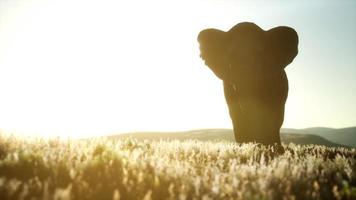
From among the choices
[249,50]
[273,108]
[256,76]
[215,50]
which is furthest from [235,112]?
[215,50]

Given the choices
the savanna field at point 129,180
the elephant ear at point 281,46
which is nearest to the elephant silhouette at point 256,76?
the elephant ear at point 281,46

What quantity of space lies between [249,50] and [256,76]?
4.72 ft

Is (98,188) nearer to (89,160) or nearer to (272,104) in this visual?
(89,160)

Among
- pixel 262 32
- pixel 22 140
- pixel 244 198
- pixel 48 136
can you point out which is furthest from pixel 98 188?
pixel 262 32

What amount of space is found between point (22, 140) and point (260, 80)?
46.6 ft

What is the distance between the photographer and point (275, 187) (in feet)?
20.0

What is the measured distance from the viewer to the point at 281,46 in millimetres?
21219

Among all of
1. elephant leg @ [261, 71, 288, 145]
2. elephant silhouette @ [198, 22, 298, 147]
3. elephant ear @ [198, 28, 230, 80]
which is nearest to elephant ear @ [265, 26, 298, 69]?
elephant silhouette @ [198, 22, 298, 147]

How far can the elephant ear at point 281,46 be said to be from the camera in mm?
21047

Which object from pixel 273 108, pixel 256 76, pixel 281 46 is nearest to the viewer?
pixel 273 108

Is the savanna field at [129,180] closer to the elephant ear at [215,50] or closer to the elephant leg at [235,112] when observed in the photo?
the elephant leg at [235,112]

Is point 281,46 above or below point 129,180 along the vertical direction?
above

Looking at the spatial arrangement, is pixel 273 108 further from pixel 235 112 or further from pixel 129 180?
pixel 129 180

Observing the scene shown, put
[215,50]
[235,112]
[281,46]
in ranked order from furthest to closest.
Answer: [215,50] → [281,46] → [235,112]
